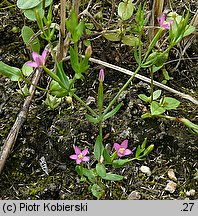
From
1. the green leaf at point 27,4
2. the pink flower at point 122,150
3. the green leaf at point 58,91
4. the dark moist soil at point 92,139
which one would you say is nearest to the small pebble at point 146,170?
the dark moist soil at point 92,139

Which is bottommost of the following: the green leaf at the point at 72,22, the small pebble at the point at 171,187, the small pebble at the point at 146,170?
the small pebble at the point at 171,187

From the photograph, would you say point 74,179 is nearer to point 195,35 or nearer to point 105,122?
point 105,122

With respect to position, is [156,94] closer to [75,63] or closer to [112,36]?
[112,36]

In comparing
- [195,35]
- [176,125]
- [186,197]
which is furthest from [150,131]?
[195,35]

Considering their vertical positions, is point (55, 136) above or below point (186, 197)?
above

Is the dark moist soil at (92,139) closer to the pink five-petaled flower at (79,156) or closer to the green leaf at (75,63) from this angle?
the pink five-petaled flower at (79,156)

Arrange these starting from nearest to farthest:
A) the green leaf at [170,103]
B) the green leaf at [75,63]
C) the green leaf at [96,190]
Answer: the green leaf at [75,63] < the green leaf at [96,190] < the green leaf at [170,103]
